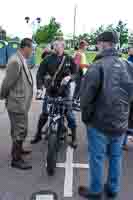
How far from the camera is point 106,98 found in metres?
3.57

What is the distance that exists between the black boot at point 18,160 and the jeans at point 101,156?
A: 1281mm

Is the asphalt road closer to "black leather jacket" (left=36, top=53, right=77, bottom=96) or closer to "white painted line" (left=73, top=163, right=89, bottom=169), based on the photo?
"white painted line" (left=73, top=163, right=89, bottom=169)

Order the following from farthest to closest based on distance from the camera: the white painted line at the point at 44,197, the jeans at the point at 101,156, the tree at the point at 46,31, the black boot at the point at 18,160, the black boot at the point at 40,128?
1. the tree at the point at 46,31
2. the black boot at the point at 40,128
3. the black boot at the point at 18,160
4. the white painted line at the point at 44,197
5. the jeans at the point at 101,156

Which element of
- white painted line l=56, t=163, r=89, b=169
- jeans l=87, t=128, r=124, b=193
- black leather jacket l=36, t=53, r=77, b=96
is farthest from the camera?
black leather jacket l=36, t=53, r=77, b=96

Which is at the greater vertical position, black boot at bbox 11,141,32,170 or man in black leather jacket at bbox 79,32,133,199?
man in black leather jacket at bbox 79,32,133,199

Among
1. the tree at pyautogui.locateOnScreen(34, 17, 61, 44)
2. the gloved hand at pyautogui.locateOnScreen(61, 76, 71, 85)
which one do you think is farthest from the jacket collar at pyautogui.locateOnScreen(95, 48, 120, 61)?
the tree at pyautogui.locateOnScreen(34, 17, 61, 44)

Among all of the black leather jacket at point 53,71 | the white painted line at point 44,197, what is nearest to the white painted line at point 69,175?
the white painted line at point 44,197

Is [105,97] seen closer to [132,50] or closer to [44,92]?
[44,92]

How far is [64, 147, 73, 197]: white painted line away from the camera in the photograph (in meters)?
4.27

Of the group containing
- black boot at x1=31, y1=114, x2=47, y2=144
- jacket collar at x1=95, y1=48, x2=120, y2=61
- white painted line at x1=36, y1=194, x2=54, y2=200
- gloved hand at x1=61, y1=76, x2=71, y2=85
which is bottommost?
white painted line at x1=36, y1=194, x2=54, y2=200

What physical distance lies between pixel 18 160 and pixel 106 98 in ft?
6.64

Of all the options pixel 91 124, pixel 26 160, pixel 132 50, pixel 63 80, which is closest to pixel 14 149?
pixel 26 160

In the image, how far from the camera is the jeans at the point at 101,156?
3740 millimetres

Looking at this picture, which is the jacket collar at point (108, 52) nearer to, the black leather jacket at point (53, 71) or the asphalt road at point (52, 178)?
the asphalt road at point (52, 178)
